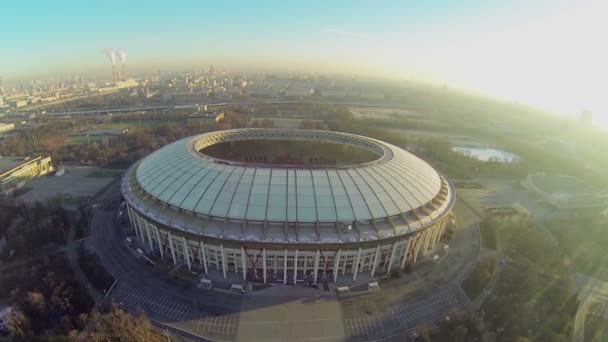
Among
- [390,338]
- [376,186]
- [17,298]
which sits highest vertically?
[376,186]

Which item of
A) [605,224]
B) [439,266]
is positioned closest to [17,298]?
[439,266]

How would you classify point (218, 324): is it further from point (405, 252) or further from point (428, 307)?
point (405, 252)

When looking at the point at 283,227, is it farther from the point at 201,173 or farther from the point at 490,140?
the point at 490,140

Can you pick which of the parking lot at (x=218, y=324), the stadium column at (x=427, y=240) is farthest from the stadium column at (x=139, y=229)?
the stadium column at (x=427, y=240)

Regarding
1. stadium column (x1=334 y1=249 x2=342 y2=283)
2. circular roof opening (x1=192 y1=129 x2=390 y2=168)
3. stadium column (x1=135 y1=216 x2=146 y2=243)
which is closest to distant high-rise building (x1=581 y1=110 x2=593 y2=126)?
circular roof opening (x1=192 y1=129 x2=390 y2=168)

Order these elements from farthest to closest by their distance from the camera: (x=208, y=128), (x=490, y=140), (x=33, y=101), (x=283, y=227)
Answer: (x=33, y=101) → (x=490, y=140) → (x=208, y=128) → (x=283, y=227)

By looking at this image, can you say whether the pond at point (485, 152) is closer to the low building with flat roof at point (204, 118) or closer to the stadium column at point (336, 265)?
the stadium column at point (336, 265)
